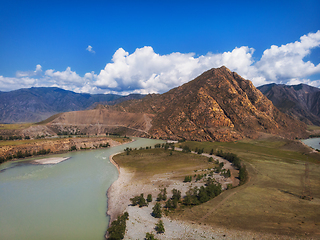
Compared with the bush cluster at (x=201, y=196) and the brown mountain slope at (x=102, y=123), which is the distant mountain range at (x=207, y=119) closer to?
the brown mountain slope at (x=102, y=123)

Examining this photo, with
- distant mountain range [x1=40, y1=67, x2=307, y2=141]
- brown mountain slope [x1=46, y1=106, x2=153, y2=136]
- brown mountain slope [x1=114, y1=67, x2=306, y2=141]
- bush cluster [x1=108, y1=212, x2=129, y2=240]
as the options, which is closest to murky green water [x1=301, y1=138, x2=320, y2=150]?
brown mountain slope [x1=114, y1=67, x2=306, y2=141]

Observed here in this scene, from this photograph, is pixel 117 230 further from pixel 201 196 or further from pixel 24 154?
pixel 24 154

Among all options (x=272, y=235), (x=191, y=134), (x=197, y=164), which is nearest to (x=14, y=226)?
(x=272, y=235)

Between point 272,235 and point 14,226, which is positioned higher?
point 272,235

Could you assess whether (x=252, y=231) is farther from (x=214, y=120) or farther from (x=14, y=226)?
(x=214, y=120)

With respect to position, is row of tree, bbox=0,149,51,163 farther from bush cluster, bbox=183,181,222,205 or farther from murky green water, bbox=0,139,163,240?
bush cluster, bbox=183,181,222,205

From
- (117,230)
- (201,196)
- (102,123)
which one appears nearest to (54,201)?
(117,230)

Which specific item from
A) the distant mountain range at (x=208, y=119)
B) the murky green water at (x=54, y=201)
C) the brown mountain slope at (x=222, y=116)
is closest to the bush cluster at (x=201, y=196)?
the murky green water at (x=54, y=201)
